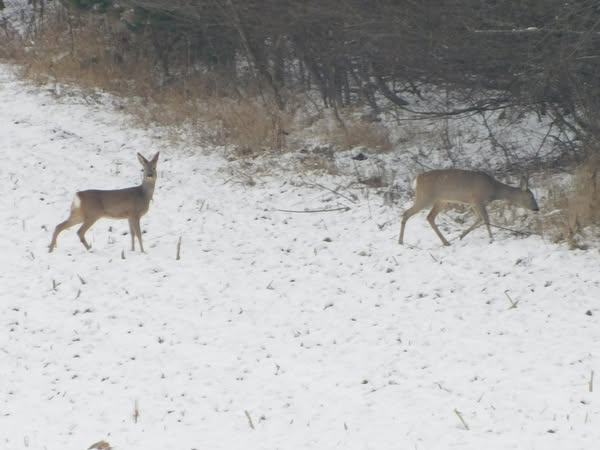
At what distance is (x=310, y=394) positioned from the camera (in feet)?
21.1

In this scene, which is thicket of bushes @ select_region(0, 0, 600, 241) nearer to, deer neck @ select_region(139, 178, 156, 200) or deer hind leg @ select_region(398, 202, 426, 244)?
deer hind leg @ select_region(398, 202, 426, 244)

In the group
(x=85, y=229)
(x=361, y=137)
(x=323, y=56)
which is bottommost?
(x=85, y=229)

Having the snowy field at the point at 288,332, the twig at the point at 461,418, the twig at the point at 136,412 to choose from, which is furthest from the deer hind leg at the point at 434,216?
the twig at the point at 136,412

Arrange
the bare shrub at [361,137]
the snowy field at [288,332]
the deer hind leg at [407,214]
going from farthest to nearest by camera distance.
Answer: the bare shrub at [361,137] < the deer hind leg at [407,214] < the snowy field at [288,332]

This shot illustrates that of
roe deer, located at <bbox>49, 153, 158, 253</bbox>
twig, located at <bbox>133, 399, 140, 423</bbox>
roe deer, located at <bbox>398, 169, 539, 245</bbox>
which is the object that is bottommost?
twig, located at <bbox>133, 399, 140, 423</bbox>

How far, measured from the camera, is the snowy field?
5938 mm

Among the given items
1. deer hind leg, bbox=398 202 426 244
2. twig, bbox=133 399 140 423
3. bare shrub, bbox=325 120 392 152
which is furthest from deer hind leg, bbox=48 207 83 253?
bare shrub, bbox=325 120 392 152

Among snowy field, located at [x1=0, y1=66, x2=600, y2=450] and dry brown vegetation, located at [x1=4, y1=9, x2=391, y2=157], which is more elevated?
dry brown vegetation, located at [x1=4, y1=9, x2=391, y2=157]

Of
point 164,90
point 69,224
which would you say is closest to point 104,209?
point 69,224

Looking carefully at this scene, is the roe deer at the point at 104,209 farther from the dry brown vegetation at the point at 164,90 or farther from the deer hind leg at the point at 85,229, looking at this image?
the dry brown vegetation at the point at 164,90

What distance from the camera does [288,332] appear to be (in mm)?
7613

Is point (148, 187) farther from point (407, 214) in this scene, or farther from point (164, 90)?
point (164, 90)

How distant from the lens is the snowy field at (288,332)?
594cm

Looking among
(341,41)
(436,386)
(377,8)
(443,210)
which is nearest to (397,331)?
(436,386)
